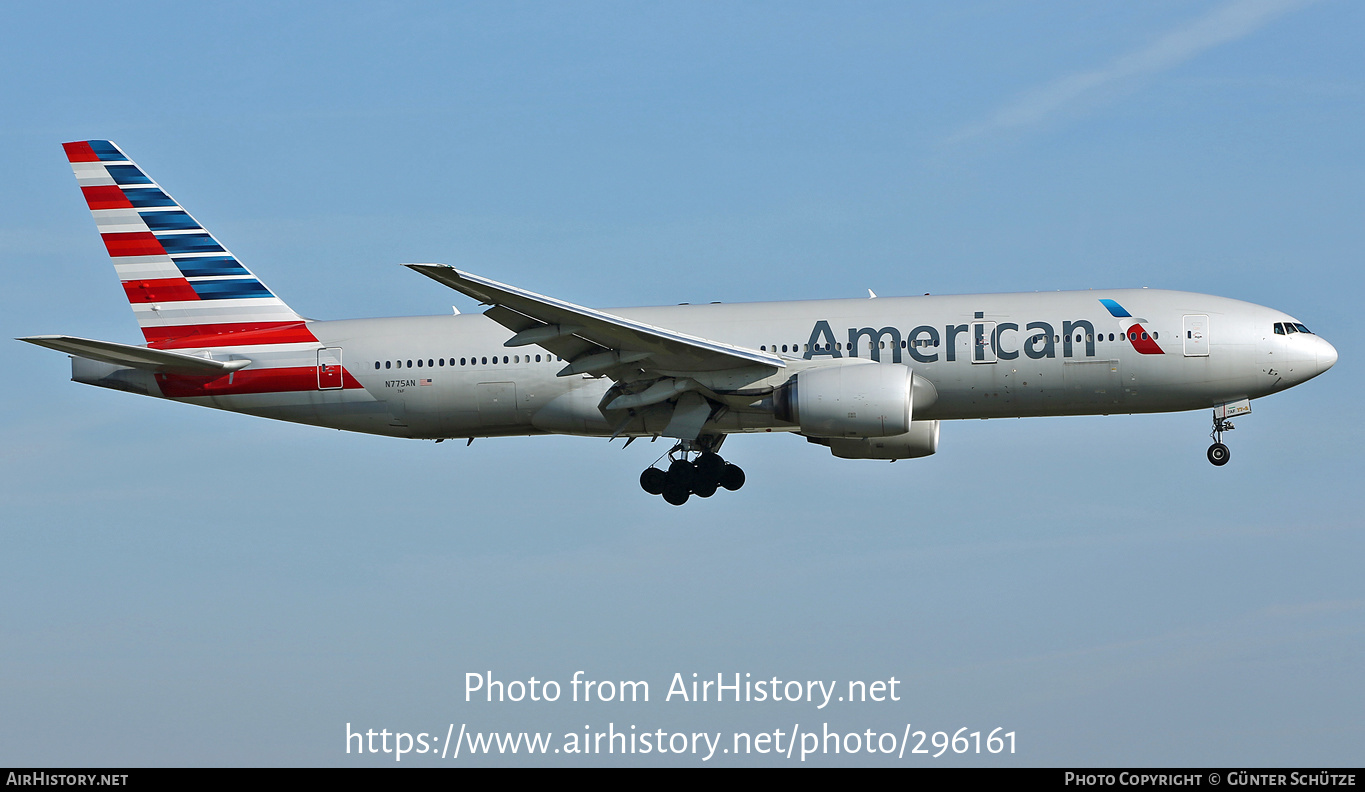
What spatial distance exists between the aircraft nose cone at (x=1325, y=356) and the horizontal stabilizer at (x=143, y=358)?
75.4 feet

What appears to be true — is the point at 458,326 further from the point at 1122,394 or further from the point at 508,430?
the point at 1122,394

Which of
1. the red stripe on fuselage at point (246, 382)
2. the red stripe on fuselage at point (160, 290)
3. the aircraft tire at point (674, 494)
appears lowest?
the aircraft tire at point (674, 494)

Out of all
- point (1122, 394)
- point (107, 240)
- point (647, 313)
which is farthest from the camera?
point (107, 240)

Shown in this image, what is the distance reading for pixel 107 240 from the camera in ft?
114

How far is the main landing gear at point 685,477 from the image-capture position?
32.6m

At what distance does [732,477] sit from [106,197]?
16494mm

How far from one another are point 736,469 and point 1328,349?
12804 millimetres

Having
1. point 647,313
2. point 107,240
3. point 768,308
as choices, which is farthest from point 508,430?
point 107,240

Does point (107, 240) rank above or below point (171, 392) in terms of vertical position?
above

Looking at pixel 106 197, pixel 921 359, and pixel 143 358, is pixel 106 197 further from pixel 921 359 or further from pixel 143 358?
pixel 921 359

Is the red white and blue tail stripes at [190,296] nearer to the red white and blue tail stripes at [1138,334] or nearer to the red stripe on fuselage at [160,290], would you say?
the red stripe on fuselage at [160,290]

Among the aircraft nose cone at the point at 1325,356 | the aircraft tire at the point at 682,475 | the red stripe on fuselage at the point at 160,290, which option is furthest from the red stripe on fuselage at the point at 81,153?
the aircraft nose cone at the point at 1325,356

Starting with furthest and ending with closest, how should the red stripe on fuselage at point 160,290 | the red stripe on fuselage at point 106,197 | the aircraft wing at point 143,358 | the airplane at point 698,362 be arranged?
the red stripe on fuselage at point 106,197 < the red stripe on fuselage at point 160,290 < the aircraft wing at point 143,358 < the airplane at point 698,362

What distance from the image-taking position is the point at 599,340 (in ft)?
96.4
